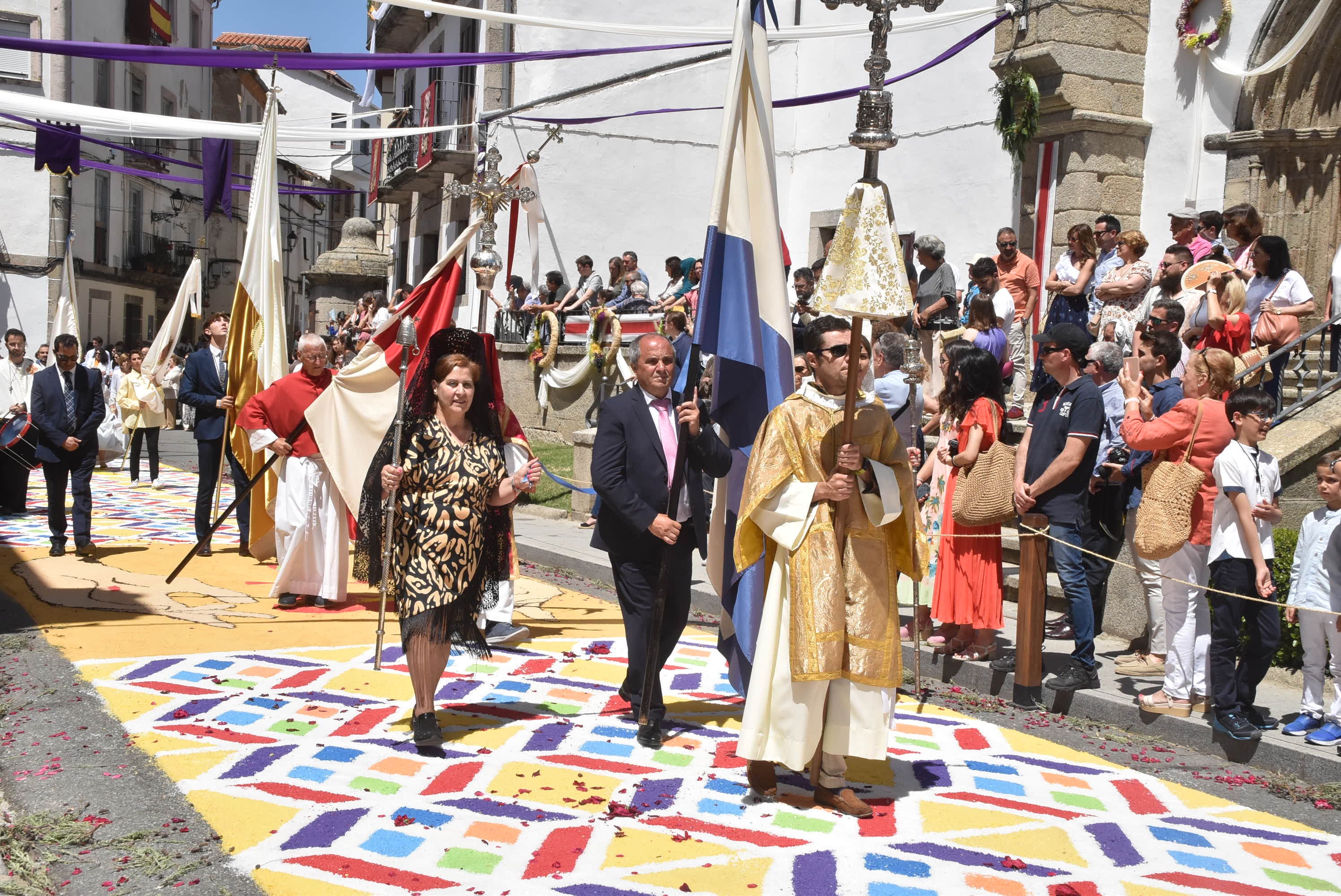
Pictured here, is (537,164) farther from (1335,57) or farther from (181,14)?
(181,14)

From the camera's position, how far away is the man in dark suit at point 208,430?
1112 centimetres

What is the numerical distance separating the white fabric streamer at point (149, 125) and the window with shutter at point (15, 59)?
2084cm

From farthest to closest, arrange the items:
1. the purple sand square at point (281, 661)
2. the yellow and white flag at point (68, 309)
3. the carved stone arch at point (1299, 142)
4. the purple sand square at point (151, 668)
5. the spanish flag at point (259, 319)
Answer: the yellow and white flag at point (68, 309)
the carved stone arch at point (1299, 142)
the spanish flag at point (259, 319)
the purple sand square at point (281, 661)
the purple sand square at point (151, 668)

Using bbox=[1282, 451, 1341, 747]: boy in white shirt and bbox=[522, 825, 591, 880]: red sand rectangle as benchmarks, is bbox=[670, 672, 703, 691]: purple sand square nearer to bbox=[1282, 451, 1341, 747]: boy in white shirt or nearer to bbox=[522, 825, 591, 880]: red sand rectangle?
bbox=[522, 825, 591, 880]: red sand rectangle

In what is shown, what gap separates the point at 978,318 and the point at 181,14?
132 feet

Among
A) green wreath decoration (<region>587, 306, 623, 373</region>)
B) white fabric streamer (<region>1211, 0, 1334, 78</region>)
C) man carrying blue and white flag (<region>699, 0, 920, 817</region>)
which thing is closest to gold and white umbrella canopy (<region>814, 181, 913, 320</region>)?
man carrying blue and white flag (<region>699, 0, 920, 817</region>)

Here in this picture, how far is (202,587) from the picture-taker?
376 inches

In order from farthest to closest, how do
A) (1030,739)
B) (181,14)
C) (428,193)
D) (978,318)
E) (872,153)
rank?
(181,14) → (428,193) → (978,318) → (1030,739) → (872,153)

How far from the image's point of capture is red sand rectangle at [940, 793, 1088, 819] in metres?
5.16

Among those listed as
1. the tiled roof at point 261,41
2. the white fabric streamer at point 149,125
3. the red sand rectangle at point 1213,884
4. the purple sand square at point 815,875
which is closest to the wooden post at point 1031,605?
the red sand rectangle at point 1213,884

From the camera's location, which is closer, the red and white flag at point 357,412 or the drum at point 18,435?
the red and white flag at point 357,412

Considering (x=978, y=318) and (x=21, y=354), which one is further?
(x=21, y=354)

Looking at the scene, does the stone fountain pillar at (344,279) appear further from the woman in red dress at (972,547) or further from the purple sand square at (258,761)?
the purple sand square at (258,761)

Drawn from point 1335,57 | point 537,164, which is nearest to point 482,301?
point 1335,57
